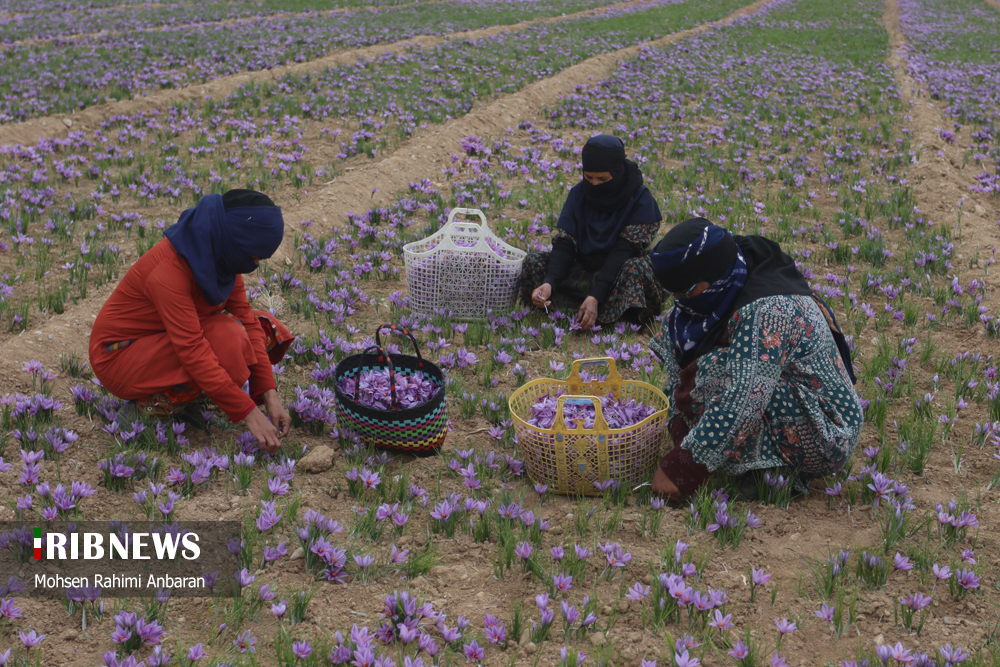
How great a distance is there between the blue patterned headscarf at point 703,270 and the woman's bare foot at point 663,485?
0.58 meters

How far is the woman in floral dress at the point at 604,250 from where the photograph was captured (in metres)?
5.25

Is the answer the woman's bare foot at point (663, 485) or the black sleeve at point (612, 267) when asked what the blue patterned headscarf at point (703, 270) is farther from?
the black sleeve at point (612, 267)

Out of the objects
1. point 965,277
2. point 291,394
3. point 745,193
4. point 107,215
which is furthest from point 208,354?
point 745,193

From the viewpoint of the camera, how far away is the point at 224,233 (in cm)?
362

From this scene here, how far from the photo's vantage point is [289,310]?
5.88m

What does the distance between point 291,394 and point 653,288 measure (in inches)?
96.9

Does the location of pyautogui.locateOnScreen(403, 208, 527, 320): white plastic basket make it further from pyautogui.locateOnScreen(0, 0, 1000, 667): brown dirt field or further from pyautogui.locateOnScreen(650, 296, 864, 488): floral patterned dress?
pyautogui.locateOnScreen(650, 296, 864, 488): floral patterned dress

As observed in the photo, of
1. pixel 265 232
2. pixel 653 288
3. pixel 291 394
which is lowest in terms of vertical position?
pixel 291 394

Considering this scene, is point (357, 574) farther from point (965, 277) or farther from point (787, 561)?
point (965, 277)

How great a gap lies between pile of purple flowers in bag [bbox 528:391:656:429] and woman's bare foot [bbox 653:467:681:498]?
314mm

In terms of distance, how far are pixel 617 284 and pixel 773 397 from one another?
2120 mm

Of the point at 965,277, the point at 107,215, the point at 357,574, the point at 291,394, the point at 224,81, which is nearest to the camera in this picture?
the point at 357,574

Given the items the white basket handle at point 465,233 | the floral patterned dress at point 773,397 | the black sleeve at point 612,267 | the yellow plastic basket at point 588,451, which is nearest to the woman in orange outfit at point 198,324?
the yellow plastic basket at point 588,451

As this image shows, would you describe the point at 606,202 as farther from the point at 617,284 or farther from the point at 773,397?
the point at 773,397
